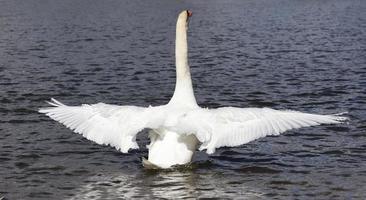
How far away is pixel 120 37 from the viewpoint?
137ft

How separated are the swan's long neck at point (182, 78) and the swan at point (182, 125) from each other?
0.9 inches

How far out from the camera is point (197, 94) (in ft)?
70.8

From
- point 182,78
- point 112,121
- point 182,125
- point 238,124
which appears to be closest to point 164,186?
point 182,125

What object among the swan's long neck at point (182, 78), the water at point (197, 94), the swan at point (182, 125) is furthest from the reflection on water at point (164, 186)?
the swan's long neck at point (182, 78)

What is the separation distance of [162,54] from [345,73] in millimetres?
10522

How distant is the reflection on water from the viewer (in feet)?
37.4

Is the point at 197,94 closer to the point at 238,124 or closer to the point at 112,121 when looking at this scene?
the point at 112,121

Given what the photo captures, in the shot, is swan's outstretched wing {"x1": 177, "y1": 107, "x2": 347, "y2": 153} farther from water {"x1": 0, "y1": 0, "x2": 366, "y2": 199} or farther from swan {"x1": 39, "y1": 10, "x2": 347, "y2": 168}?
water {"x1": 0, "y1": 0, "x2": 366, "y2": 199}

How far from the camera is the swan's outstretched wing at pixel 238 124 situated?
11297 millimetres

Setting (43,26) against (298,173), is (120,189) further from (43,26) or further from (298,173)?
(43,26)

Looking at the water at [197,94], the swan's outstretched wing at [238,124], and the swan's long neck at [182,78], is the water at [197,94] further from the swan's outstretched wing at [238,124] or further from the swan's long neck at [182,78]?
the swan's long neck at [182,78]

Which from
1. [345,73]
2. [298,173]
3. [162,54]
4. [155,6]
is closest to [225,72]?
[345,73]

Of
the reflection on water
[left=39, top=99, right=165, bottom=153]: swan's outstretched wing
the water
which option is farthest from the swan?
the water

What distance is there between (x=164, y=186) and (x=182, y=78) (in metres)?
2.03
